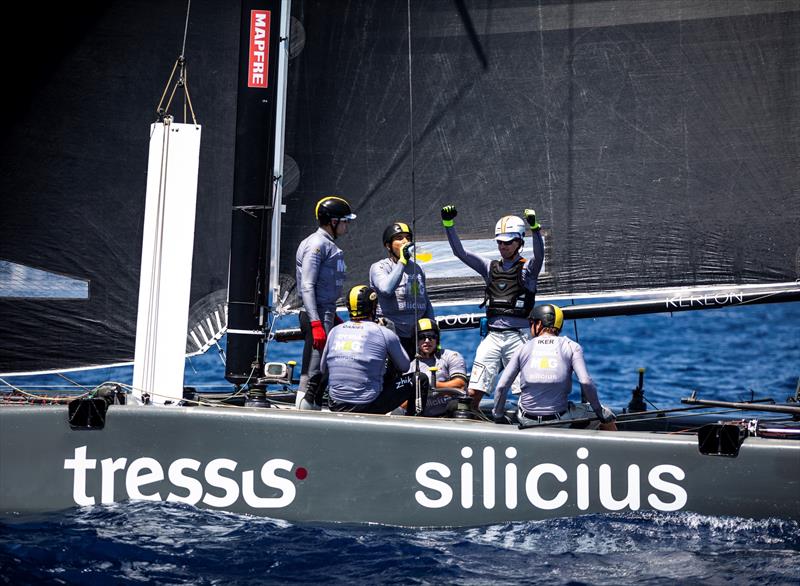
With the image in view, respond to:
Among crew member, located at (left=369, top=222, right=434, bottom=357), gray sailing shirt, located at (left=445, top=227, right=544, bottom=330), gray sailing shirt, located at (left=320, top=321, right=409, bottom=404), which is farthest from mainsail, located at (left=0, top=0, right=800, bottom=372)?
gray sailing shirt, located at (left=320, top=321, right=409, bottom=404)

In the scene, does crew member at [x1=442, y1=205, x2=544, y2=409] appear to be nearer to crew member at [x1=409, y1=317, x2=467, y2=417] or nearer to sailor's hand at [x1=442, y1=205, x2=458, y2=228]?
sailor's hand at [x1=442, y1=205, x2=458, y2=228]

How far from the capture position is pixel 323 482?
6.80 metres

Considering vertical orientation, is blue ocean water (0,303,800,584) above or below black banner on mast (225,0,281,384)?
below

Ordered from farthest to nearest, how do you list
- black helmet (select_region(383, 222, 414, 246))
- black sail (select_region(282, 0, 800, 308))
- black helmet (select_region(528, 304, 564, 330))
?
black sail (select_region(282, 0, 800, 308)), black helmet (select_region(383, 222, 414, 246)), black helmet (select_region(528, 304, 564, 330))

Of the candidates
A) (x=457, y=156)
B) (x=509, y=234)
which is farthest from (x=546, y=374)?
(x=457, y=156)

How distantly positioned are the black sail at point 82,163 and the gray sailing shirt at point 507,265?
176 cm

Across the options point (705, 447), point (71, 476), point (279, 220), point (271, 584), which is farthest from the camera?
point (279, 220)

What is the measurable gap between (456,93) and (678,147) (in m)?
1.67

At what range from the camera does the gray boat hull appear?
21.3ft

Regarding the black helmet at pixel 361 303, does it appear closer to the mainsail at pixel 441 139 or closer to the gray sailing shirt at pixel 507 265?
the gray sailing shirt at pixel 507 265

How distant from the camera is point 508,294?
8148 mm

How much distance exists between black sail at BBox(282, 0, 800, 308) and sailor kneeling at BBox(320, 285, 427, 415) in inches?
59.5

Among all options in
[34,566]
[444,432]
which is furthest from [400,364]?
[34,566]

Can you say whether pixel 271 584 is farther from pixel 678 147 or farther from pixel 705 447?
pixel 678 147
